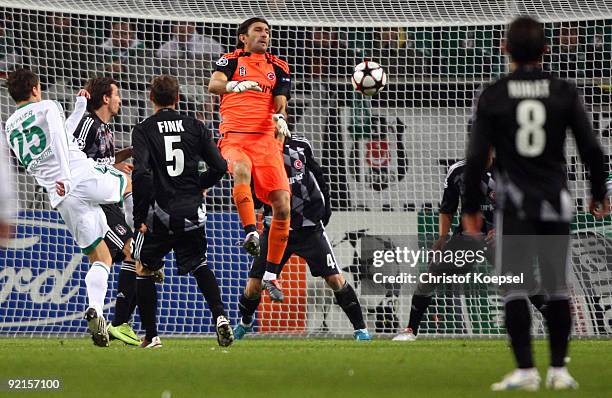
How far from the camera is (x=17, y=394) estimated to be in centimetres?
481

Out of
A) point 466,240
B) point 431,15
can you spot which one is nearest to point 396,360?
point 466,240

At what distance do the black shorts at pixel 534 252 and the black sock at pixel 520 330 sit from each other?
60mm

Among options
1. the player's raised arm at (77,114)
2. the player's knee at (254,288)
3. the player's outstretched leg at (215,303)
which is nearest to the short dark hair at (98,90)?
the player's raised arm at (77,114)

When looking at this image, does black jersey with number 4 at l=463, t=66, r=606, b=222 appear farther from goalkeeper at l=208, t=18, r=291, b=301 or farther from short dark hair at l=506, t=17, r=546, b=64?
goalkeeper at l=208, t=18, r=291, b=301

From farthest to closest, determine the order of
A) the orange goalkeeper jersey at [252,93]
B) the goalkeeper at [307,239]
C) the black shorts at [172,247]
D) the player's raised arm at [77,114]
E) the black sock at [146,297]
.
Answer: the goalkeeper at [307,239]
the orange goalkeeper jersey at [252,93]
the player's raised arm at [77,114]
the black sock at [146,297]
the black shorts at [172,247]

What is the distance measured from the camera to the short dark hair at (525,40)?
16.8 feet

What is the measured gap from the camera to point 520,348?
16.4ft

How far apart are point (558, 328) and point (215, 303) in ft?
11.9

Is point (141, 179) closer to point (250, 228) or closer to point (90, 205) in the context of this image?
point (90, 205)

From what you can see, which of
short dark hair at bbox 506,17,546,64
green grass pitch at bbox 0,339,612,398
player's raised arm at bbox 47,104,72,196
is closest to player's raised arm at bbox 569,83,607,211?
short dark hair at bbox 506,17,546,64

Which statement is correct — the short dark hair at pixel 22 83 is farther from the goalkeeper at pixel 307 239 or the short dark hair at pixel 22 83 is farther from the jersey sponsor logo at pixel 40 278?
the jersey sponsor logo at pixel 40 278

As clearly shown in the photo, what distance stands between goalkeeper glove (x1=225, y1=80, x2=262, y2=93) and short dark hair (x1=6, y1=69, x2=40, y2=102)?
4.89 ft

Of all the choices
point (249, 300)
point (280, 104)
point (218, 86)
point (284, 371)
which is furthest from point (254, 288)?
point (284, 371)

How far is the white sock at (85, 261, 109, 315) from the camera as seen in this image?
8.45 metres
